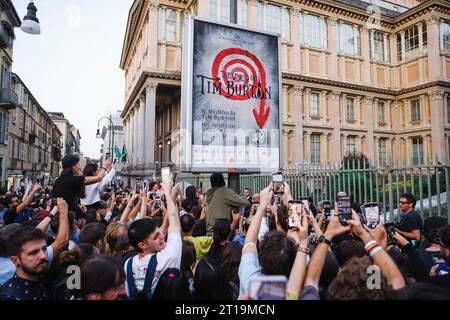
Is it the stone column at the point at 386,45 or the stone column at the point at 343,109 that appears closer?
the stone column at the point at 343,109

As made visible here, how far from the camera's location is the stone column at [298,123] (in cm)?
2580

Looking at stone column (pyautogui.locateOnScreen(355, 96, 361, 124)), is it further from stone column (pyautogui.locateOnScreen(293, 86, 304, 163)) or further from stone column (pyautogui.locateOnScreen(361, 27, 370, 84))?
stone column (pyautogui.locateOnScreen(293, 86, 304, 163))

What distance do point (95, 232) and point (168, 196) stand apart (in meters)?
1.02

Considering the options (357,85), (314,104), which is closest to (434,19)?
(357,85)

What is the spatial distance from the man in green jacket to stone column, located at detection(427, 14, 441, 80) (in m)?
28.7

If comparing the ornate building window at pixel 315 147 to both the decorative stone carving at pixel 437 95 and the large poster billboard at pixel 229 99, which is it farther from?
the large poster billboard at pixel 229 99

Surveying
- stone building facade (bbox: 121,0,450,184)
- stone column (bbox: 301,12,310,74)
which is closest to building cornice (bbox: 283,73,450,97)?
stone building facade (bbox: 121,0,450,184)

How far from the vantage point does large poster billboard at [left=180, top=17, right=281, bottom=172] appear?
5.28m

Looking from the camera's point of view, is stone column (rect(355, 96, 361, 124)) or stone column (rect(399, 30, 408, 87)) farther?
stone column (rect(399, 30, 408, 87))

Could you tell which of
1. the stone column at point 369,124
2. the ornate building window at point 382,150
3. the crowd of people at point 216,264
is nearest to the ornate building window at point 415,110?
the ornate building window at point 382,150

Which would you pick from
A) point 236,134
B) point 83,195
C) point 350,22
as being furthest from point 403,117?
point 83,195

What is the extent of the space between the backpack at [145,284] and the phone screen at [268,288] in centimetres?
143

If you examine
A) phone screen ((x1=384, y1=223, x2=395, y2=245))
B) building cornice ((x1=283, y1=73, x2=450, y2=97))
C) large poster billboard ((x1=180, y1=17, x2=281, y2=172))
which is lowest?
phone screen ((x1=384, y1=223, x2=395, y2=245))

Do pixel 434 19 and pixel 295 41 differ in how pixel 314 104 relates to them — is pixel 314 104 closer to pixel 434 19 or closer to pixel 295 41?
pixel 295 41
